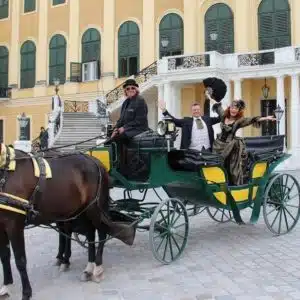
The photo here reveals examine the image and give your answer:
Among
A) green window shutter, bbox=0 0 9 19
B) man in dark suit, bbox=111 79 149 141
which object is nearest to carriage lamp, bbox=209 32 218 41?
green window shutter, bbox=0 0 9 19

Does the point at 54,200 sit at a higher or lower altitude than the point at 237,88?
lower

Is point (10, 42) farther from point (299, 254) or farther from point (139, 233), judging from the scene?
point (299, 254)

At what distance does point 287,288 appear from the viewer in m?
5.28

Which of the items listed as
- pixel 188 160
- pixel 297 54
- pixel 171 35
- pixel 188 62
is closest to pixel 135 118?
pixel 188 160

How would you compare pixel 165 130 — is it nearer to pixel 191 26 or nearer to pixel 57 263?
pixel 57 263

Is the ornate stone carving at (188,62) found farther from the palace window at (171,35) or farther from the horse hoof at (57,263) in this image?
the horse hoof at (57,263)

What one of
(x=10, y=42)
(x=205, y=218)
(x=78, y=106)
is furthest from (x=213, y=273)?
(x=10, y=42)

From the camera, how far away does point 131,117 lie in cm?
643

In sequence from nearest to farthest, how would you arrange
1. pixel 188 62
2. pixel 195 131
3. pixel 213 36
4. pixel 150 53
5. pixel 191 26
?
pixel 195 131
pixel 188 62
pixel 213 36
pixel 191 26
pixel 150 53

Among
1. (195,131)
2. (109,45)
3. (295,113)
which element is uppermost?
(109,45)

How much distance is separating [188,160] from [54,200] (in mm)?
2351

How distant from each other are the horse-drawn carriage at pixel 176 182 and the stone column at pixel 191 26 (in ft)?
62.4

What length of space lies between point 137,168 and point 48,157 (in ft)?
4.83

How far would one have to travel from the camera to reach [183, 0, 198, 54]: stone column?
2678cm
